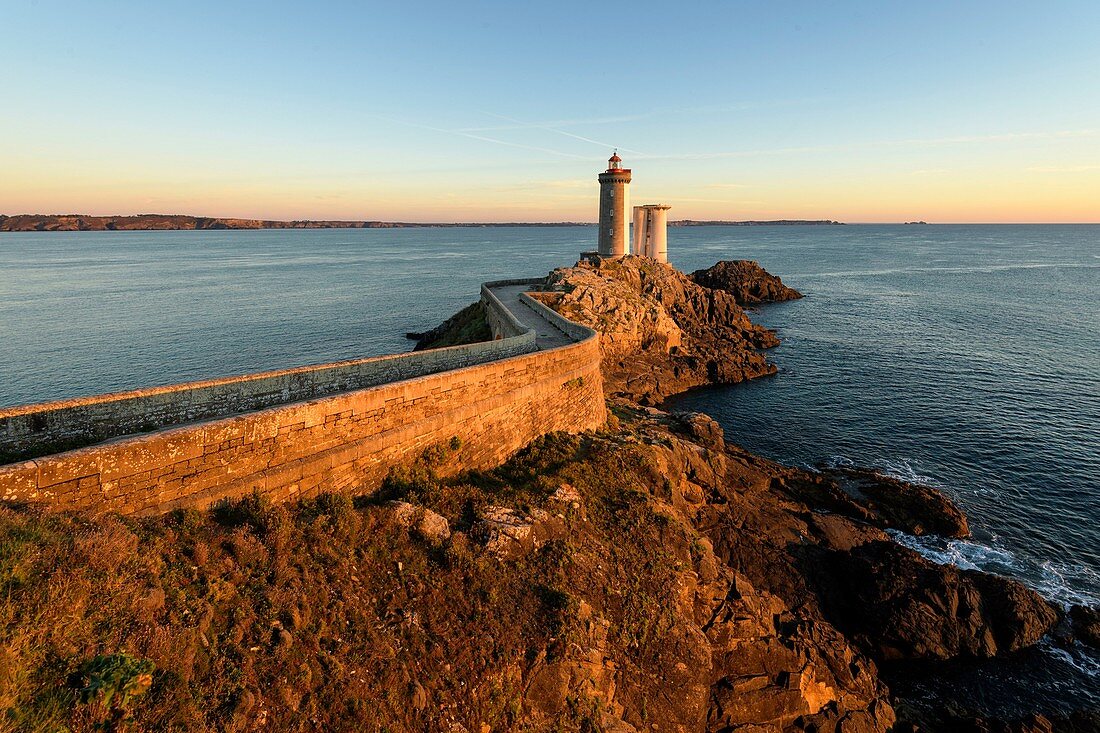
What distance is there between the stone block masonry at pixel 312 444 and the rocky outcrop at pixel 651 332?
17769 mm

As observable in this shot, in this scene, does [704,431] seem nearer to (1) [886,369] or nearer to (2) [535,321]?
(2) [535,321]

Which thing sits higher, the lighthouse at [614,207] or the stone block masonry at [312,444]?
the lighthouse at [614,207]

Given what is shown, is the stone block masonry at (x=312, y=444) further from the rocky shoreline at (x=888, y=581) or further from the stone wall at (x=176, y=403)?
the rocky shoreline at (x=888, y=581)

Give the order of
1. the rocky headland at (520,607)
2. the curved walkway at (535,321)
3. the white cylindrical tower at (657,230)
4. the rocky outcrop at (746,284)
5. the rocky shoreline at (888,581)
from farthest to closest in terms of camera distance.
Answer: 1. the rocky outcrop at (746,284)
2. the white cylindrical tower at (657,230)
3. the curved walkway at (535,321)
4. the rocky shoreline at (888,581)
5. the rocky headland at (520,607)

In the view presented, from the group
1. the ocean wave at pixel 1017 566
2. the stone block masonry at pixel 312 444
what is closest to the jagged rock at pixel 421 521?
the stone block masonry at pixel 312 444

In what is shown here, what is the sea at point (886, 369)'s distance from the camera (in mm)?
18766

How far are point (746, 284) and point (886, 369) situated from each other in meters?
33.5

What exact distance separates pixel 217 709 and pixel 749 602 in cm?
1189

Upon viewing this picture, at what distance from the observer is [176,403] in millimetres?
11234

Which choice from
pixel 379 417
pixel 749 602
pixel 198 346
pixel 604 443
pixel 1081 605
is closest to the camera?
pixel 379 417

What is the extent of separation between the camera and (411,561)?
10117mm

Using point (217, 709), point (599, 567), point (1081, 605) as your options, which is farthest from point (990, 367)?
point (217, 709)

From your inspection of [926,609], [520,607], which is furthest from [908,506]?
[520,607]

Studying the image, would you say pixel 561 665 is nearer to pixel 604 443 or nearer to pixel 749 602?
pixel 749 602
